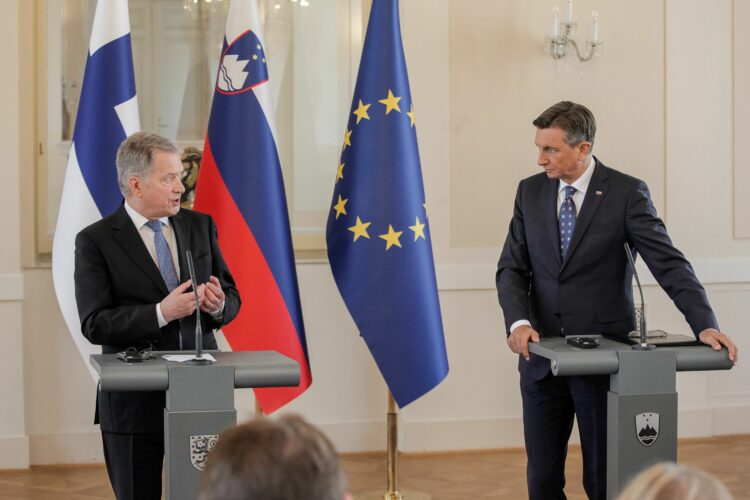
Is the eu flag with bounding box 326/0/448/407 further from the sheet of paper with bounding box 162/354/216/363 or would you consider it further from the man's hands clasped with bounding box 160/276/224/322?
the sheet of paper with bounding box 162/354/216/363

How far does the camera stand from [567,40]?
19.4 ft

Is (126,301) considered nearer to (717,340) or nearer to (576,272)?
(576,272)

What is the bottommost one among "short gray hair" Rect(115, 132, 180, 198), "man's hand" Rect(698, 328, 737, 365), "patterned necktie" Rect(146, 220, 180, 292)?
"man's hand" Rect(698, 328, 737, 365)

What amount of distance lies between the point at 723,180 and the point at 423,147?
1.88 metres

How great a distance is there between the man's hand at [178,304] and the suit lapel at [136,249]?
16 centimetres

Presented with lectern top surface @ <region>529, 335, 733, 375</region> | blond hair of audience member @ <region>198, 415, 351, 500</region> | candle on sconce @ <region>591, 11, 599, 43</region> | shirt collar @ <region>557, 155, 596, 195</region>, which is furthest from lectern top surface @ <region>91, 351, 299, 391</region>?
candle on sconce @ <region>591, 11, 599, 43</region>

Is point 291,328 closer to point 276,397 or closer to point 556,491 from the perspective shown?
point 276,397

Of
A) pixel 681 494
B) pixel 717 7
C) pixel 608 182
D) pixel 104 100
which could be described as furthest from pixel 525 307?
pixel 717 7

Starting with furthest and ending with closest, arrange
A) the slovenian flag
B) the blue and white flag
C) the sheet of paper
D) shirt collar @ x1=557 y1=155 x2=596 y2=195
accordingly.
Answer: the slovenian flag < the blue and white flag < shirt collar @ x1=557 y1=155 x2=596 y2=195 < the sheet of paper

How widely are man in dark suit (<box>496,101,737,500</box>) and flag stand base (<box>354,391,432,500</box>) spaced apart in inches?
53.3

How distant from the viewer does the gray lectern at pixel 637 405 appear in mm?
3029

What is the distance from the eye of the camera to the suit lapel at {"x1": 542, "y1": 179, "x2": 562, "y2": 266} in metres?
3.56

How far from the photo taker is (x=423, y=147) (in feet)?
19.0

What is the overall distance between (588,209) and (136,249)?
1518 mm
